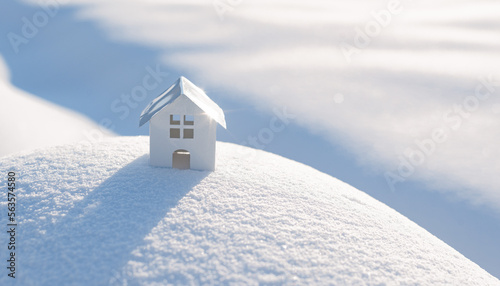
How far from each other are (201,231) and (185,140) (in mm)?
1898

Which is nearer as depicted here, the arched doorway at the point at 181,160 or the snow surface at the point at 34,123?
the arched doorway at the point at 181,160

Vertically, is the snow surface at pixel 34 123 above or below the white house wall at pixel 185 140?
above

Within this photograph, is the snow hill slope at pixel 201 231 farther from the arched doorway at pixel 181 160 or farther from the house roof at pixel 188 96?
the house roof at pixel 188 96

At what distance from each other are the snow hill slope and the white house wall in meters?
0.21

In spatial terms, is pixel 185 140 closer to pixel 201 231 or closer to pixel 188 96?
pixel 188 96

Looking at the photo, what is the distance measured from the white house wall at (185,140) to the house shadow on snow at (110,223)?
7.8 inches

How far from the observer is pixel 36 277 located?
4672 millimetres

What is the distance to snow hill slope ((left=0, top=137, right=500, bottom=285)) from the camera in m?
4.77

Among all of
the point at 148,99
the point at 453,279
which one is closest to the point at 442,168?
the point at 453,279

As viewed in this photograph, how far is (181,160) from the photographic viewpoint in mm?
6910

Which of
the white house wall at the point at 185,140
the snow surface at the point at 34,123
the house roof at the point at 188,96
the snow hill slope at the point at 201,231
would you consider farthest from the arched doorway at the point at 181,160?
the snow surface at the point at 34,123

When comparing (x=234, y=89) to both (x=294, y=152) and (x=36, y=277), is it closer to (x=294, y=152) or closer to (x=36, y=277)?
(x=294, y=152)

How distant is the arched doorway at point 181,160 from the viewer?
6871 millimetres

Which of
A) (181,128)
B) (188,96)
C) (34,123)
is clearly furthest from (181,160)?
(34,123)
